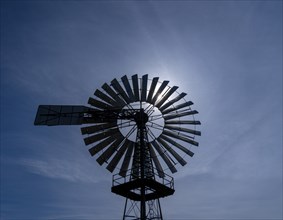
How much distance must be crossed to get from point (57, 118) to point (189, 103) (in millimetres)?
10896

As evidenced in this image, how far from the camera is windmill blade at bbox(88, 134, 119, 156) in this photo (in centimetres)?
2439

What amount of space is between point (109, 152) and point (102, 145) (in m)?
0.80

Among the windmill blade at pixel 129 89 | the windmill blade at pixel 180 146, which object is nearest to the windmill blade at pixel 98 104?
the windmill blade at pixel 129 89

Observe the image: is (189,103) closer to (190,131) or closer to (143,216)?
(190,131)

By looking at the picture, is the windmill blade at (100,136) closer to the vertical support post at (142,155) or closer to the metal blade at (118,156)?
the metal blade at (118,156)

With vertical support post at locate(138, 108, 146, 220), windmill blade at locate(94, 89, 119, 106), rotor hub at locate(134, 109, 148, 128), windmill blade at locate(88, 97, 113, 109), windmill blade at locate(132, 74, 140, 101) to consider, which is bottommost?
vertical support post at locate(138, 108, 146, 220)

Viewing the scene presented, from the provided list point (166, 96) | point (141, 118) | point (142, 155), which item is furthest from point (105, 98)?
point (142, 155)

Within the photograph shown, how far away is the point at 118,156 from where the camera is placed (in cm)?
2495

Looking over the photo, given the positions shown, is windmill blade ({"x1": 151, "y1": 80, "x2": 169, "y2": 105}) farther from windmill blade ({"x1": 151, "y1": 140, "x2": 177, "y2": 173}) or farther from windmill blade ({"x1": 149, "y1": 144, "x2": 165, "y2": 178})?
windmill blade ({"x1": 149, "y1": 144, "x2": 165, "y2": 178})

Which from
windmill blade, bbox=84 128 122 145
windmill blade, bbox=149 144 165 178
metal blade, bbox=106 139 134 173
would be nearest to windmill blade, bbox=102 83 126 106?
windmill blade, bbox=84 128 122 145

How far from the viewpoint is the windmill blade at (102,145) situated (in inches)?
960

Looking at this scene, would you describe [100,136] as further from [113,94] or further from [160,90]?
[160,90]

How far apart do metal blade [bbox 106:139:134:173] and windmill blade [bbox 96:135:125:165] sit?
40cm

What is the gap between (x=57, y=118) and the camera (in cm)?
2569
